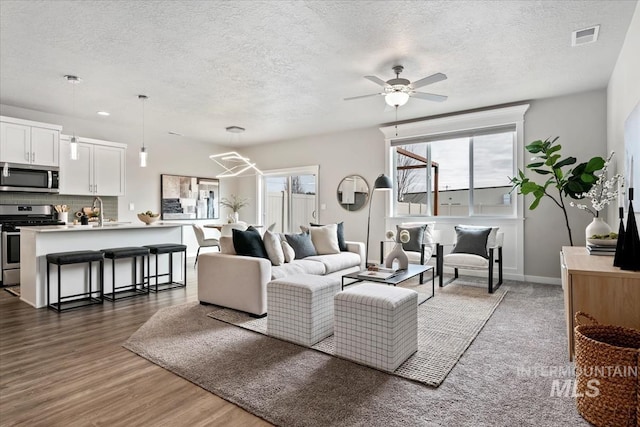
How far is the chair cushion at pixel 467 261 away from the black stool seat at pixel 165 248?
3.73m

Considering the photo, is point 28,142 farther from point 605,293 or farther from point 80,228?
point 605,293

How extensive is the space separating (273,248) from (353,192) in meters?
3.35

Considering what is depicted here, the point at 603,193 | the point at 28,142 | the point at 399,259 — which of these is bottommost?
the point at 399,259

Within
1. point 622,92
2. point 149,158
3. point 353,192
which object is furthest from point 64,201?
point 622,92

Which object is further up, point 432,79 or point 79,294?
point 432,79

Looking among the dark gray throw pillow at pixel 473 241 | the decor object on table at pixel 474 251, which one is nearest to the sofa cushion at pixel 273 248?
the decor object on table at pixel 474 251

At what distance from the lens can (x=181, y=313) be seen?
363 cm

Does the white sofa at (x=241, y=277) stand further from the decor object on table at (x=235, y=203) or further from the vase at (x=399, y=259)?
the decor object on table at (x=235, y=203)

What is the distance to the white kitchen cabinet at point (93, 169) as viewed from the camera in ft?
19.0

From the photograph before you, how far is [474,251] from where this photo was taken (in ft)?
15.9

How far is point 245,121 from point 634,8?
17.2ft

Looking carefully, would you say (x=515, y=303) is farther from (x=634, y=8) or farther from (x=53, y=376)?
(x=53, y=376)

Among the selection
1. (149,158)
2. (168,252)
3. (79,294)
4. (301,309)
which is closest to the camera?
(301,309)

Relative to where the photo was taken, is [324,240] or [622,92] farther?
[324,240]
